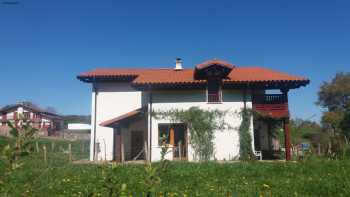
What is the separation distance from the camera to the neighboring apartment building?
1.89m

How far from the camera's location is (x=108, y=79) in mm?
22562

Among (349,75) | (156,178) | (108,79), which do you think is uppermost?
Answer: (349,75)

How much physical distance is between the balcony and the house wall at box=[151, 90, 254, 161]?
0.68m

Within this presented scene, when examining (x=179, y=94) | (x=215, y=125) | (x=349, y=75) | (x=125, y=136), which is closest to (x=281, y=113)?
(x=215, y=125)

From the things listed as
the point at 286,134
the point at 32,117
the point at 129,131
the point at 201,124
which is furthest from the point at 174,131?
the point at 32,117

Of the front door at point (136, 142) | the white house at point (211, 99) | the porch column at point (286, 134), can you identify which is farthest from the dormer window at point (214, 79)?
the front door at point (136, 142)

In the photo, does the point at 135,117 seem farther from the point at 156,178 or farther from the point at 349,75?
the point at 349,75

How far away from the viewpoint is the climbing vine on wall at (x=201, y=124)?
61.2 feet

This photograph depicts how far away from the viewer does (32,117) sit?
1.95m

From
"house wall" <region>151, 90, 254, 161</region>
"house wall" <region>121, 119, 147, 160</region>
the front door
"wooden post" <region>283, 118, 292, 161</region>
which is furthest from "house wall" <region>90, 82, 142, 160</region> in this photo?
"wooden post" <region>283, 118, 292, 161</region>

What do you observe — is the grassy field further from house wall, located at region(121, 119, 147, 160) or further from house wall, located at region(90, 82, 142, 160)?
house wall, located at region(90, 82, 142, 160)

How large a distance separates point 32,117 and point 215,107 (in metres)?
17.6

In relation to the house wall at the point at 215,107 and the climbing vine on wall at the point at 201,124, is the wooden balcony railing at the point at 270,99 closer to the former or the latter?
the house wall at the point at 215,107

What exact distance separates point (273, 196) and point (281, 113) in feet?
45.3
